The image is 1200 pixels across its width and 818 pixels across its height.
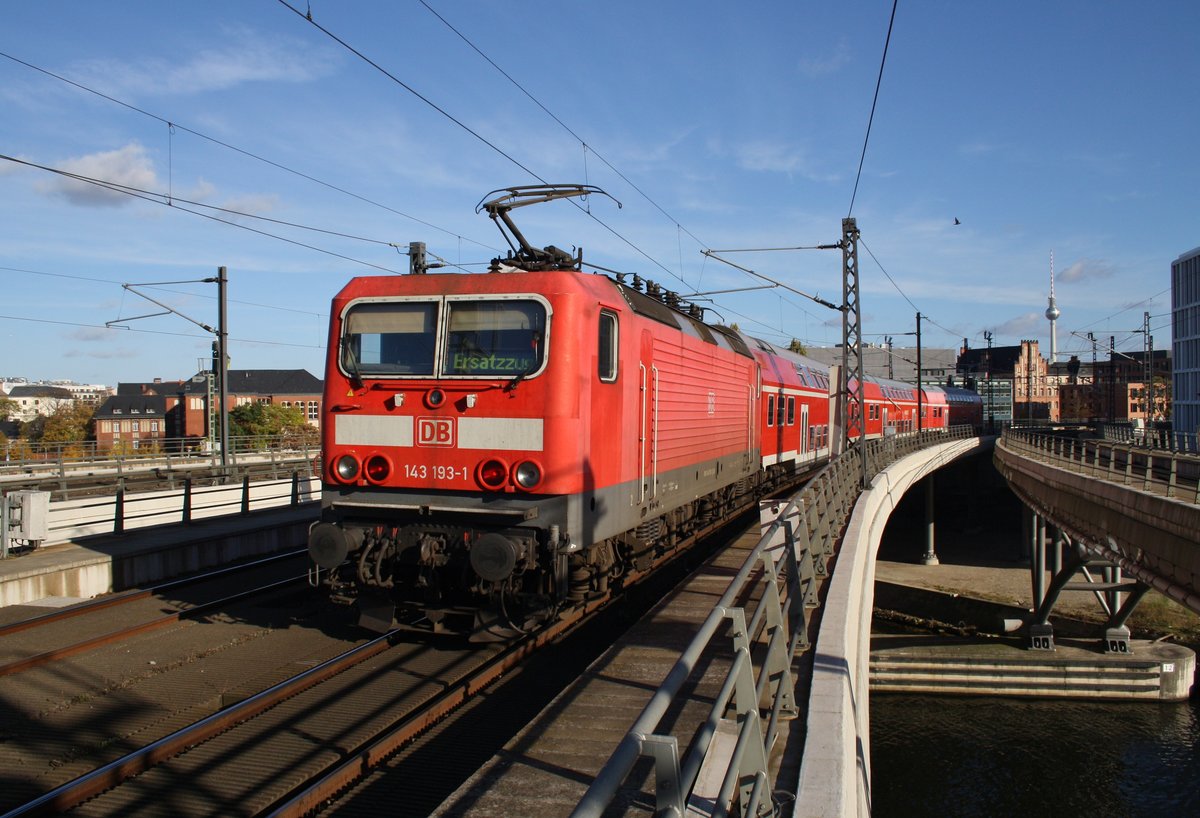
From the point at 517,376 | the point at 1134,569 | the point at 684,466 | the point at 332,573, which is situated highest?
the point at 517,376

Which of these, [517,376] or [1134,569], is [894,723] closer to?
[1134,569]

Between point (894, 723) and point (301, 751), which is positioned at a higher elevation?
point (301, 751)

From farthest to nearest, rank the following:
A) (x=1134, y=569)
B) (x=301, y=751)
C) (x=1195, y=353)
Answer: (x=1195, y=353) → (x=1134, y=569) → (x=301, y=751)

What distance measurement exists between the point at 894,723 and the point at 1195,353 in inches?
1947

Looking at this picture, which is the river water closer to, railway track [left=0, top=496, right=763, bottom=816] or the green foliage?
railway track [left=0, top=496, right=763, bottom=816]

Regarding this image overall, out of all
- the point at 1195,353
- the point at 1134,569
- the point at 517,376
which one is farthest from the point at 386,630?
the point at 1195,353

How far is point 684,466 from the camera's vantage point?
12.1 meters

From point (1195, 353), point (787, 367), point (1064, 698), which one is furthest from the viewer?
point (1195, 353)

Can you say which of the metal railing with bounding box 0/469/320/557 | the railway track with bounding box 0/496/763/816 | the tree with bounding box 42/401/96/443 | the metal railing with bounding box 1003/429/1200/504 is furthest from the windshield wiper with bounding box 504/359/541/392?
the tree with bounding box 42/401/96/443

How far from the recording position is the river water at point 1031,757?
19406 mm

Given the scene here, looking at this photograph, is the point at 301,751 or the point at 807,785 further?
the point at 301,751

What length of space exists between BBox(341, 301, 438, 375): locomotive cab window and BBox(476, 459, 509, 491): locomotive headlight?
3.95 ft

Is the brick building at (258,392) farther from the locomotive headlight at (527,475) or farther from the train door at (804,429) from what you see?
the locomotive headlight at (527,475)

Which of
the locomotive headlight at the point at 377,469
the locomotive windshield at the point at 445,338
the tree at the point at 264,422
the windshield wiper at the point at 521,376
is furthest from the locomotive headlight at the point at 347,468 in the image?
the tree at the point at 264,422
